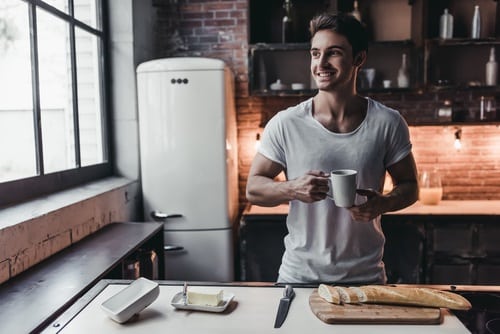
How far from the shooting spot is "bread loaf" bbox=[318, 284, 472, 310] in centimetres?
127

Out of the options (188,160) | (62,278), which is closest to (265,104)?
(188,160)

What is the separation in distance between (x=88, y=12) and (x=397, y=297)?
2.93m

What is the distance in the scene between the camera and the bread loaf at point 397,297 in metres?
1.27

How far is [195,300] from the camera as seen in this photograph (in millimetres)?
1325

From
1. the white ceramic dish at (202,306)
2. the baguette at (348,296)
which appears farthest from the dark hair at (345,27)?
the white ceramic dish at (202,306)

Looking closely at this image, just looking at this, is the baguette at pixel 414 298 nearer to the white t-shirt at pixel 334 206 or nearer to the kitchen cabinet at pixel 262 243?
the white t-shirt at pixel 334 206

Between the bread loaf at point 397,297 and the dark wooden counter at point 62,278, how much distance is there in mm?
838

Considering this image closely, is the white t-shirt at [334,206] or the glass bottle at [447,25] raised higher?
the glass bottle at [447,25]

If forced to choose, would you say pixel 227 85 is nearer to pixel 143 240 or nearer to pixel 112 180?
pixel 112 180

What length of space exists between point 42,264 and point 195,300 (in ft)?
3.39

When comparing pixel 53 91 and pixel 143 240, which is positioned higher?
pixel 53 91

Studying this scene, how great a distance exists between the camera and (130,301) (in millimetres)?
1289

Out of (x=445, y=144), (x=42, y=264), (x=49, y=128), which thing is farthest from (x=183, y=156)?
(x=445, y=144)

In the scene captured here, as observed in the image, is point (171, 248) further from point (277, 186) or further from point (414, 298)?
point (414, 298)
